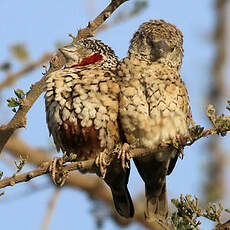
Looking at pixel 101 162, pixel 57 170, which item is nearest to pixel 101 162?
pixel 101 162

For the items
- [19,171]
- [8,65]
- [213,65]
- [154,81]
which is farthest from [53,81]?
[213,65]

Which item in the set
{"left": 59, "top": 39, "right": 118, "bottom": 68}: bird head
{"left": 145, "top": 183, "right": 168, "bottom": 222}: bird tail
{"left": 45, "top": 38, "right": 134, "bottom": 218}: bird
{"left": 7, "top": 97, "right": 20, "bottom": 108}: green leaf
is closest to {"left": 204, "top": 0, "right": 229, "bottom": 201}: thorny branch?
{"left": 145, "top": 183, "right": 168, "bottom": 222}: bird tail

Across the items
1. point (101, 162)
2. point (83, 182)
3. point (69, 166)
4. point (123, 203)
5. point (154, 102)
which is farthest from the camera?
point (83, 182)

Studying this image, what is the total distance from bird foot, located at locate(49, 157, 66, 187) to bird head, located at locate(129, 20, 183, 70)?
1273 millimetres

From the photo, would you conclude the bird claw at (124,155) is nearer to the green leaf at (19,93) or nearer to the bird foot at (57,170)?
the bird foot at (57,170)

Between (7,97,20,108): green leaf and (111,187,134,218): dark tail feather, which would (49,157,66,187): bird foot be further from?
(111,187,134,218): dark tail feather

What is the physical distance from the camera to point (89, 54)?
6.07m

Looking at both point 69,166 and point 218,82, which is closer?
point 69,166

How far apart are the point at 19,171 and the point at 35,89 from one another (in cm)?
55

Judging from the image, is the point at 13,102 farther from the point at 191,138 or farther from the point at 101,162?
the point at 191,138

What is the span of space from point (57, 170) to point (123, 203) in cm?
138

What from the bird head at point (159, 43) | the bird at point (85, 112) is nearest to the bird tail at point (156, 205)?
the bird at point (85, 112)

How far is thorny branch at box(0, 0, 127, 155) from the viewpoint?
4344mm

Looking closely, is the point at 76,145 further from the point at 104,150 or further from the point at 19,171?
the point at 19,171
